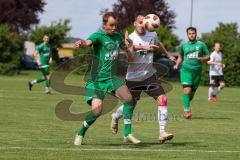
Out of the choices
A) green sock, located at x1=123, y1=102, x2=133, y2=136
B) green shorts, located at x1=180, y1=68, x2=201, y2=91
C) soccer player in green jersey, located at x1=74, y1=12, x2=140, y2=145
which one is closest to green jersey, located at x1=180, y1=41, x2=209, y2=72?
green shorts, located at x1=180, y1=68, x2=201, y2=91

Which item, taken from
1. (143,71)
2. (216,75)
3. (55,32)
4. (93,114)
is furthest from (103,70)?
(55,32)

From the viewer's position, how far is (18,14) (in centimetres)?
7344

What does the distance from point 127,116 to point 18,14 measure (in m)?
62.2

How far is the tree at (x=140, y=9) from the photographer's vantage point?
7931cm

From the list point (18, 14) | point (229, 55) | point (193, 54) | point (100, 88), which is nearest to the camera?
point (100, 88)

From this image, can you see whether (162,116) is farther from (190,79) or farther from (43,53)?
(43,53)

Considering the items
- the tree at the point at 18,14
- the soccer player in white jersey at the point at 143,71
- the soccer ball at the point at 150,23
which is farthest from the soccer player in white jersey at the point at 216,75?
the tree at the point at 18,14

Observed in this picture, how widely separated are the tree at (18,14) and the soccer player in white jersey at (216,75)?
45.6m

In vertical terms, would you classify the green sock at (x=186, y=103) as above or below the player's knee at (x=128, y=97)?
below

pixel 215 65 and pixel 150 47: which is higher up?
pixel 150 47

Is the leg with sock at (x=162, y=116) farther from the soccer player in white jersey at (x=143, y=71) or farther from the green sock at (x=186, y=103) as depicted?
the green sock at (x=186, y=103)

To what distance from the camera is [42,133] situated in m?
13.6

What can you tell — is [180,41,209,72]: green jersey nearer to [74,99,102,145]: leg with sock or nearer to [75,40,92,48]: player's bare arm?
[74,99,102,145]: leg with sock

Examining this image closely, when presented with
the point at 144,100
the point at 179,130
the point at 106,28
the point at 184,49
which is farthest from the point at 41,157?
the point at 144,100
